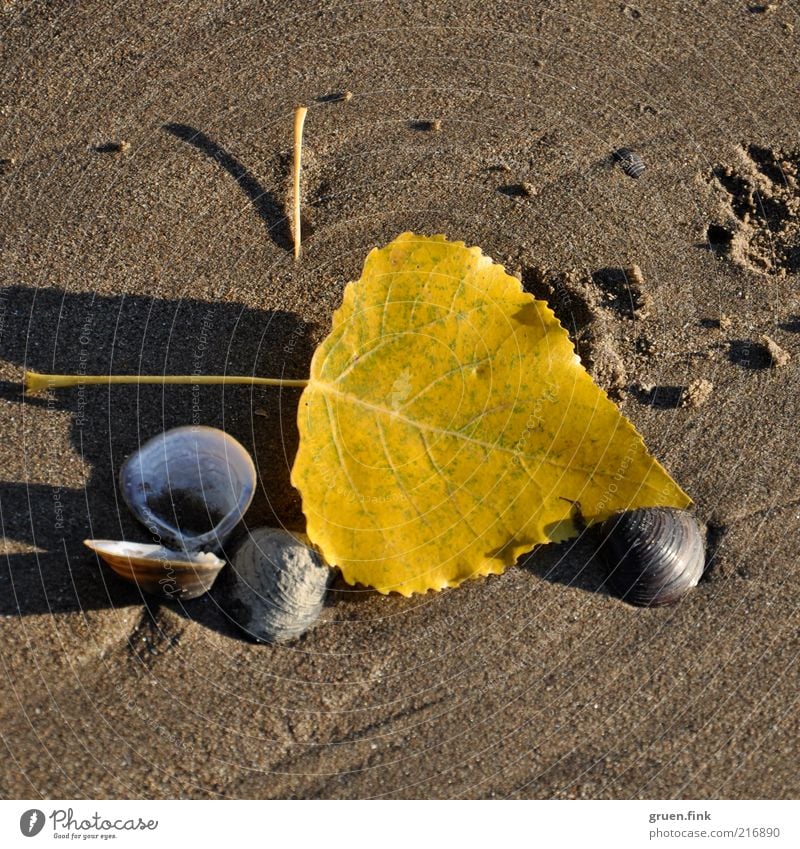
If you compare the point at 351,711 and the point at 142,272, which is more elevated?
the point at 142,272

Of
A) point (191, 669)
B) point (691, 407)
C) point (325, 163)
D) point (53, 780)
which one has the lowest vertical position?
point (53, 780)

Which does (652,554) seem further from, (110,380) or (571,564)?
(110,380)

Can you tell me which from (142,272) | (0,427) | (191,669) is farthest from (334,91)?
(191,669)

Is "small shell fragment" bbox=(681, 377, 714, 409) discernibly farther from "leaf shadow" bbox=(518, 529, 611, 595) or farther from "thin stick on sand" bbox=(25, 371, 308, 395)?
"thin stick on sand" bbox=(25, 371, 308, 395)

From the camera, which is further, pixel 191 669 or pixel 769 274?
pixel 769 274

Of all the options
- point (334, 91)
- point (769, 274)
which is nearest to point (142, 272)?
point (334, 91)

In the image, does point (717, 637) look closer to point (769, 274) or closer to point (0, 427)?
point (769, 274)

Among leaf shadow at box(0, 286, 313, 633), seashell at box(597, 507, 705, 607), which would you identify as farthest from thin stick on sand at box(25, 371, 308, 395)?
seashell at box(597, 507, 705, 607)
